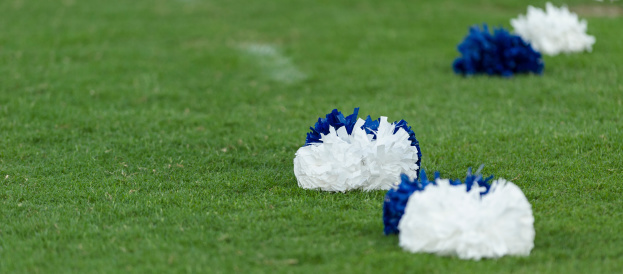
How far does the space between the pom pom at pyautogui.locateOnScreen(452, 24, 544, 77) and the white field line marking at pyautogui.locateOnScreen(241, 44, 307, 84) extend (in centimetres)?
224

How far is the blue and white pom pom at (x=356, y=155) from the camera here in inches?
231

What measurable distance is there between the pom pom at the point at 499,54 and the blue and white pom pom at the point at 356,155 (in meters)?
4.33

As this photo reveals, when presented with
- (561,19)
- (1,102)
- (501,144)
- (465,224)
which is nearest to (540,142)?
(501,144)

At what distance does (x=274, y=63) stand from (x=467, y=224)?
6.94 meters

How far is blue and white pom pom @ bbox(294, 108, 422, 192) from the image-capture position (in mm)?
5855

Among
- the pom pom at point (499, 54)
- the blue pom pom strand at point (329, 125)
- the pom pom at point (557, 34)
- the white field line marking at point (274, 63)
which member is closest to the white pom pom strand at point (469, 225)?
the blue pom pom strand at point (329, 125)

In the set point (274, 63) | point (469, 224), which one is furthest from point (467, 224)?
point (274, 63)

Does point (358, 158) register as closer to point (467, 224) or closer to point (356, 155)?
point (356, 155)

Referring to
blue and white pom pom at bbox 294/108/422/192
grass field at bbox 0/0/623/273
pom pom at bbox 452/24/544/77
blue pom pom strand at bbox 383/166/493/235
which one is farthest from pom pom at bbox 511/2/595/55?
blue pom pom strand at bbox 383/166/493/235

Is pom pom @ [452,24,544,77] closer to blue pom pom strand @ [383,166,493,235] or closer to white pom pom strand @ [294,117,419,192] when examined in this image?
white pom pom strand @ [294,117,419,192]

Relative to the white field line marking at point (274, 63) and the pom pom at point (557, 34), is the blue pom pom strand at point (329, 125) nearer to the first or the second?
the white field line marking at point (274, 63)

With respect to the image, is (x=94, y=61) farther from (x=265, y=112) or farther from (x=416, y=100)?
(x=416, y=100)

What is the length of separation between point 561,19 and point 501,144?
4479 mm

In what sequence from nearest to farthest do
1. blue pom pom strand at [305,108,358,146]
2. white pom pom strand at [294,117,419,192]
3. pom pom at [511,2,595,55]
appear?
1. white pom pom strand at [294,117,419,192]
2. blue pom pom strand at [305,108,358,146]
3. pom pom at [511,2,595,55]
